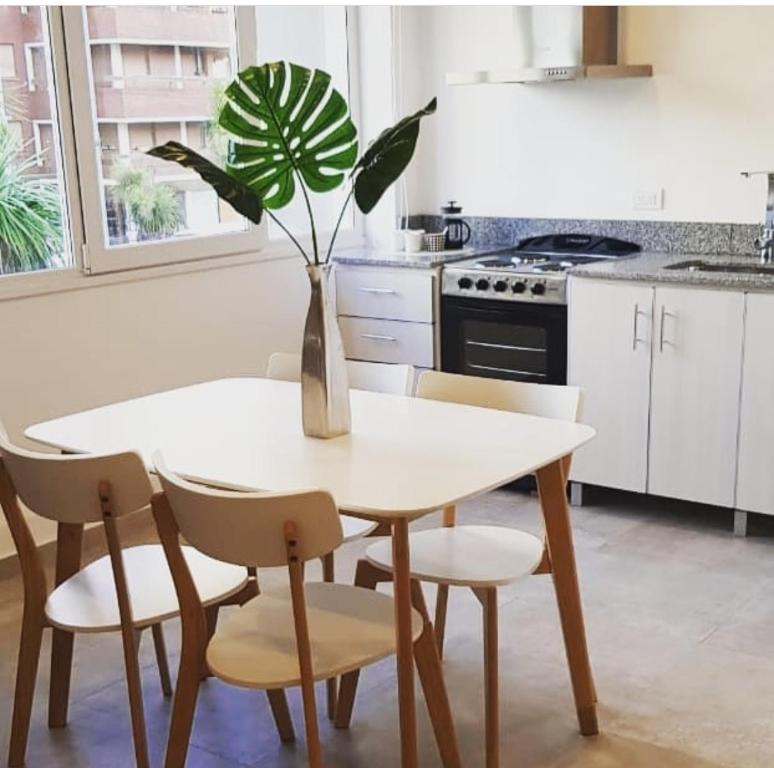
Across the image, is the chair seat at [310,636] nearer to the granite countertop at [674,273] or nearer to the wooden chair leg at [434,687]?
the wooden chair leg at [434,687]

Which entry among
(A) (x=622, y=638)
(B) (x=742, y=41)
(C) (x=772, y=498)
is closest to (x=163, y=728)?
(A) (x=622, y=638)

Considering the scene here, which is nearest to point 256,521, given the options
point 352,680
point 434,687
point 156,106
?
point 434,687

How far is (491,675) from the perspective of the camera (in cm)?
239

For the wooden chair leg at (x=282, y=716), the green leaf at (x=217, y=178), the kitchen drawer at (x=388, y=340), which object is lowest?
the wooden chair leg at (x=282, y=716)

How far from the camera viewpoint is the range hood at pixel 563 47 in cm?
422

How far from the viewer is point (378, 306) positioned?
4.61 m

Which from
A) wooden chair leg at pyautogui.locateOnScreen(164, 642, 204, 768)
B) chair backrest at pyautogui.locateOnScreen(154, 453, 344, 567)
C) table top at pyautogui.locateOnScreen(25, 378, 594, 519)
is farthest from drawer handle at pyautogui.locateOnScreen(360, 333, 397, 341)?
chair backrest at pyautogui.locateOnScreen(154, 453, 344, 567)

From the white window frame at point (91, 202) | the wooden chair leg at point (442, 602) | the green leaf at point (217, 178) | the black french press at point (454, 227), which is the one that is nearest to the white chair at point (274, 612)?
the wooden chair leg at point (442, 602)

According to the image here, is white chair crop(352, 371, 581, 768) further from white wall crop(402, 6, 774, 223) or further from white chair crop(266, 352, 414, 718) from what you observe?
white wall crop(402, 6, 774, 223)

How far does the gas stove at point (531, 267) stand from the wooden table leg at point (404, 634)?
2219mm

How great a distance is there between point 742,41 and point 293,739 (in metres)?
3.01

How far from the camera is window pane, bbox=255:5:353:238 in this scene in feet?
15.3

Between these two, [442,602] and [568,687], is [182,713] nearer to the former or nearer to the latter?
[442,602]

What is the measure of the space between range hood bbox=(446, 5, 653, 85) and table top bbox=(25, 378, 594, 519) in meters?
1.93
